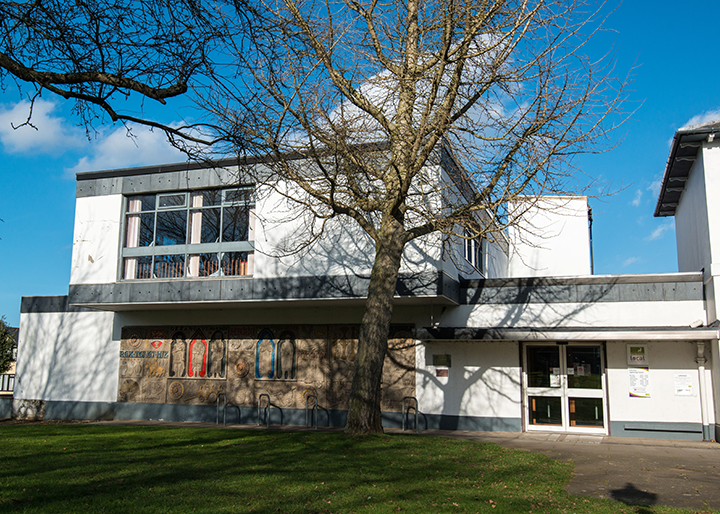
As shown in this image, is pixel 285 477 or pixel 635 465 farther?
pixel 635 465

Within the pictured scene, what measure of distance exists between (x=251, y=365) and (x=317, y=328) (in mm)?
2098

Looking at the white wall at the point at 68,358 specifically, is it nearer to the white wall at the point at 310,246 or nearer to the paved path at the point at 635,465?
the white wall at the point at 310,246

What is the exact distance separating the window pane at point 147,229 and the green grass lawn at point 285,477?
296 inches

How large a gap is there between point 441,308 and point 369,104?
6.09m

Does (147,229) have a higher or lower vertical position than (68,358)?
higher

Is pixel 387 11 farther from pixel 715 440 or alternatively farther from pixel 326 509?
pixel 715 440

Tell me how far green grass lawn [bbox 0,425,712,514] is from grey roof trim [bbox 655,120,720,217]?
304 inches

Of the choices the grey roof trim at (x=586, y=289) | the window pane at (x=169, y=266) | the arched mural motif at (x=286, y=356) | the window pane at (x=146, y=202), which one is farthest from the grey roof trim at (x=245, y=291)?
the window pane at (x=146, y=202)

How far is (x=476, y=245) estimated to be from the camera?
19.0 metres

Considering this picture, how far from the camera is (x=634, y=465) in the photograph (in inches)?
361

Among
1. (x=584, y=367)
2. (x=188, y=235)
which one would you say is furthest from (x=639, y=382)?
(x=188, y=235)

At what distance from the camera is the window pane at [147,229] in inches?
659

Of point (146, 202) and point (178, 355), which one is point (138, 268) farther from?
point (178, 355)

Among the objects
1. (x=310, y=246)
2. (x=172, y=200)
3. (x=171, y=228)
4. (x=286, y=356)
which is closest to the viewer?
(x=310, y=246)
